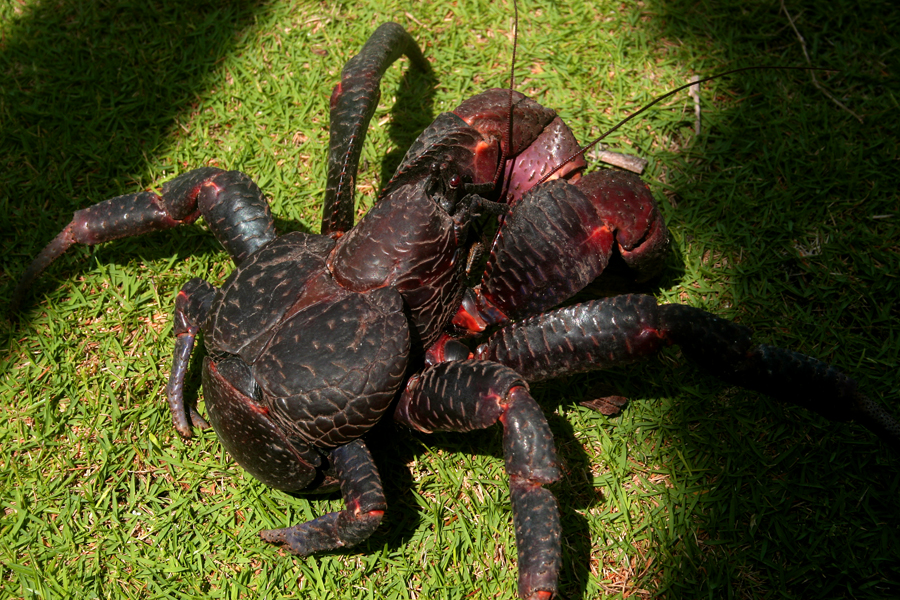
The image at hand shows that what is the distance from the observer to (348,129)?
9.32ft

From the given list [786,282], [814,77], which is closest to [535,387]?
[786,282]

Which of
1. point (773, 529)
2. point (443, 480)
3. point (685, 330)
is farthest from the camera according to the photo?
point (443, 480)

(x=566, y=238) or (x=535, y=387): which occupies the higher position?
(x=566, y=238)

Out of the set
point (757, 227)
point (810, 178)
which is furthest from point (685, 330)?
point (810, 178)

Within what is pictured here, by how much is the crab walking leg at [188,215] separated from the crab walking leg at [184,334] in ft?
0.71

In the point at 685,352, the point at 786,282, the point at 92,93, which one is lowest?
the point at 786,282

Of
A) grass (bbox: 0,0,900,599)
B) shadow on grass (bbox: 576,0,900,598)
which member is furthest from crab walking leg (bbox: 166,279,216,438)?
shadow on grass (bbox: 576,0,900,598)

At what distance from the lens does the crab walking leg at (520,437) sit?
2066 mm

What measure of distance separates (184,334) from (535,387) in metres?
1.60

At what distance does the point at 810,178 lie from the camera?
3.29 meters

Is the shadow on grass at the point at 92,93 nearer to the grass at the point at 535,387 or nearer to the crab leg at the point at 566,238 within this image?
the grass at the point at 535,387

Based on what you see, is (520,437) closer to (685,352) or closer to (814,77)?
(685,352)

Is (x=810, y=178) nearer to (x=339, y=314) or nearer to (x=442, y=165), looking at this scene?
(x=442, y=165)

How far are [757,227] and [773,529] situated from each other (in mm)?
1484
